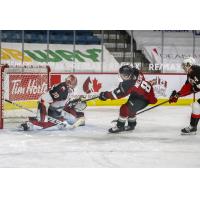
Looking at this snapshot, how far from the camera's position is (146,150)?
4625mm

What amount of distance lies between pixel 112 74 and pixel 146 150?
0.86 metres

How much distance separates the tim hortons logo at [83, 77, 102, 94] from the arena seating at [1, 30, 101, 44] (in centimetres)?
40

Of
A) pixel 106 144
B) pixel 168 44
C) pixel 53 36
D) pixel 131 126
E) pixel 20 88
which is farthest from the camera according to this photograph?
pixel 168 44

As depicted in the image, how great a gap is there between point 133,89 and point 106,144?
669 millimetres

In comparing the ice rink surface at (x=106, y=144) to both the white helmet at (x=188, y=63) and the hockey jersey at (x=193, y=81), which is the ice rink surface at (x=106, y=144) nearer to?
the hockey jersey at (x=193, y=81)

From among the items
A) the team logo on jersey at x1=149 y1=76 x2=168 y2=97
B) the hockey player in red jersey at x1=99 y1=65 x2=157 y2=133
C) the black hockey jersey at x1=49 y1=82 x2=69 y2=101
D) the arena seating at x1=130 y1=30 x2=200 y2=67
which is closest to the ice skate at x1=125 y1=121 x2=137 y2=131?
the hockey player in red jersey at x1=99 y1=65 x2=157 y2=133

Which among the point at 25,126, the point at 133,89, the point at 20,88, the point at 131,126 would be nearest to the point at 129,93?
the point at 133,89

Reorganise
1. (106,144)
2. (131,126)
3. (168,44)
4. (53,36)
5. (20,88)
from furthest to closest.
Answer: (168,44)
(20,88)
(53,36)
(131,126)
(106,144)

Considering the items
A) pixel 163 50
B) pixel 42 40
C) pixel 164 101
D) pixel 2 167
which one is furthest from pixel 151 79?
pixel 2 167

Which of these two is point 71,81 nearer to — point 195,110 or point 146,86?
point 146,86

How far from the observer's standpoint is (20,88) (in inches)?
218

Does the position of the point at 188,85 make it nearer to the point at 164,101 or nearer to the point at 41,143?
the point at 164,101

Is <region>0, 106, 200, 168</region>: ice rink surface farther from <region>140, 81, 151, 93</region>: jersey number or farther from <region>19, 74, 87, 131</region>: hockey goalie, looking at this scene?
<region>140, 81, 151, 93</region>: jersey number

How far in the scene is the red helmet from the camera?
521 centimetres
